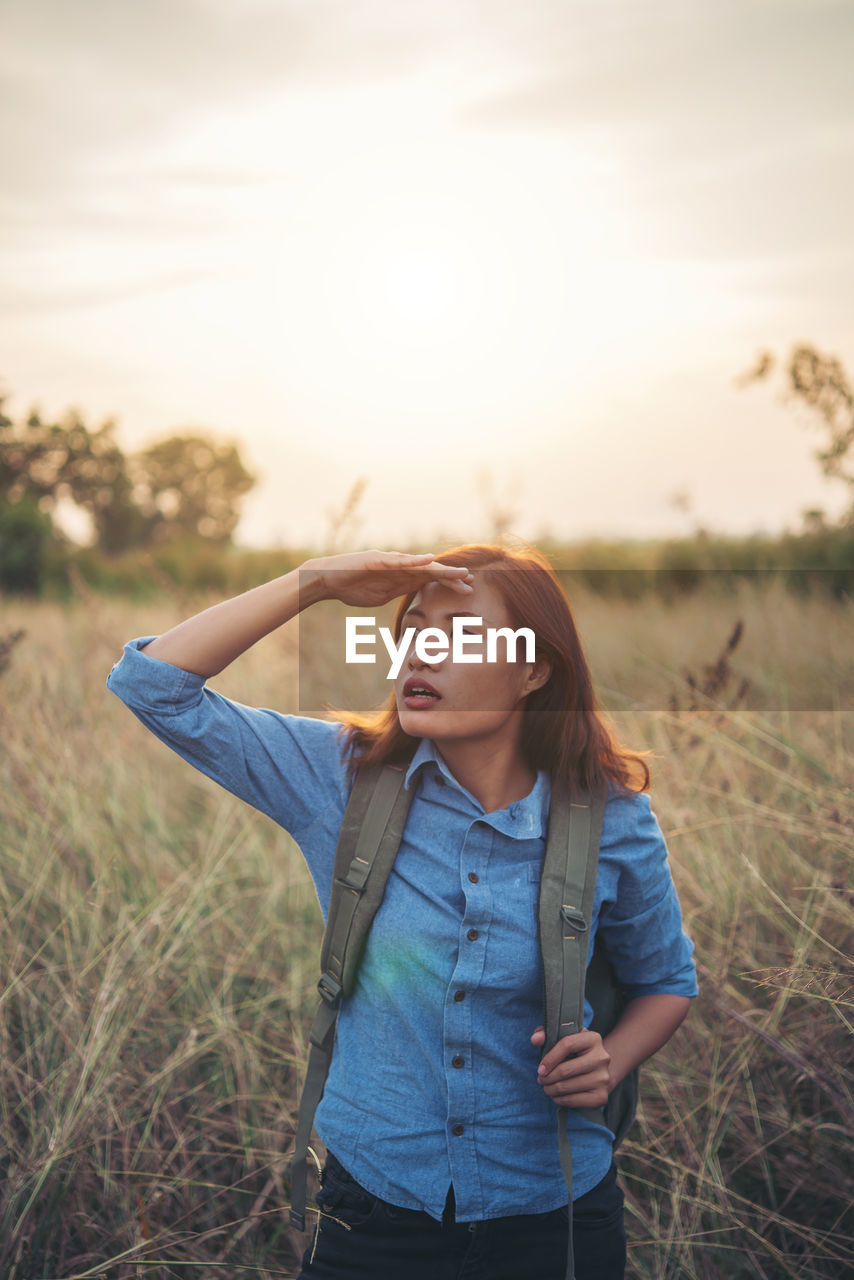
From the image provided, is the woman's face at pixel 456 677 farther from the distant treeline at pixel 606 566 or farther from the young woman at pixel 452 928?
the distant treeline at pixel 606 566

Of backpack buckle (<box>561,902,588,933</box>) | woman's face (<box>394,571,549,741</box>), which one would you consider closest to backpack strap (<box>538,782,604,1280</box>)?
backpack buckle (<box>561,902,588,933</box>)

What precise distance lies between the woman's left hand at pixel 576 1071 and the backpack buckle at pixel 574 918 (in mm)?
179

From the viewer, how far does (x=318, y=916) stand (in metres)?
3.21

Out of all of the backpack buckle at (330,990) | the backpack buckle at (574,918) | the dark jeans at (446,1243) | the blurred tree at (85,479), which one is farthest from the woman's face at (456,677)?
the blurred tree at (85,479)

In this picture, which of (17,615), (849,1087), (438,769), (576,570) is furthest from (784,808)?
(576,570)

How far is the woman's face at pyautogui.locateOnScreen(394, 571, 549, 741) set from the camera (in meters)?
1.71

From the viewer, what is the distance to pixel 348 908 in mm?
1637

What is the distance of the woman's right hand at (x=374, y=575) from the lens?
1709 millimetres

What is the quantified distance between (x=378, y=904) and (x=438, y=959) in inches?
6.0

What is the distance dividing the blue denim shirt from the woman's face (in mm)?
106

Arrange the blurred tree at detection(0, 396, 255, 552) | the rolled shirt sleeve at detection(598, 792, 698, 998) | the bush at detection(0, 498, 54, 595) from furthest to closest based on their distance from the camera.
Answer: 1. the blurred tree at detection(0, 396, 255, 552)
2. the bush at detection(0, 498, 54, 595)
3. the rolled shirt sleeve at detection(598, 792, 698, 998)

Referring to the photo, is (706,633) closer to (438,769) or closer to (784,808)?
(784,808)

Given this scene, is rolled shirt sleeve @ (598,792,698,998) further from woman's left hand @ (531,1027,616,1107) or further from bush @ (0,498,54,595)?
bush @ (0,498,54,595)

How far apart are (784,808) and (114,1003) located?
7.96 feet
